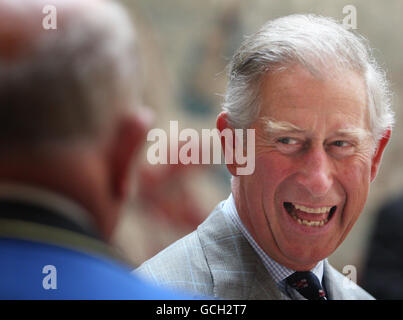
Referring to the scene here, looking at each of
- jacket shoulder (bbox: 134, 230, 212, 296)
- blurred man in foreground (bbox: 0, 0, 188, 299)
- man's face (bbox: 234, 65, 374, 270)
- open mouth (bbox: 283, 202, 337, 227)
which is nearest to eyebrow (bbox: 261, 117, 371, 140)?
man's face (bbox: 234, 65, 374, 270)

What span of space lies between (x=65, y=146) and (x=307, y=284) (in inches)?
34.6

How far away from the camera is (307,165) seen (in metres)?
1.60

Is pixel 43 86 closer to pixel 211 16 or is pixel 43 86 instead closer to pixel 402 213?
pixel 402 213

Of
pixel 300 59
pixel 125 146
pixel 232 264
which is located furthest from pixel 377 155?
pixel 125 146

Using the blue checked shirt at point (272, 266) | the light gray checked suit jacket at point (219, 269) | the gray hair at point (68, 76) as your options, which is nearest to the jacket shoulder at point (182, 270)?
the light gray checked suit jacket at point (219, 269)

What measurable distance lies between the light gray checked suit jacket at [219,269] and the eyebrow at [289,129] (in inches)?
10.5

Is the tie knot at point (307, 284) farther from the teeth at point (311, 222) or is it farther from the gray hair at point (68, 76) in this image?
the gray hair at point (68, 76)

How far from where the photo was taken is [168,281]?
1574mm

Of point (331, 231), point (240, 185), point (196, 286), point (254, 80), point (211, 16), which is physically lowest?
point (196, 286)

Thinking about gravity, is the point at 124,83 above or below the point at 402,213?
above

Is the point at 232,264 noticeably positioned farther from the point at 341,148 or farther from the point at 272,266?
the point at 341,148

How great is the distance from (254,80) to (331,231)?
0.41 meters
